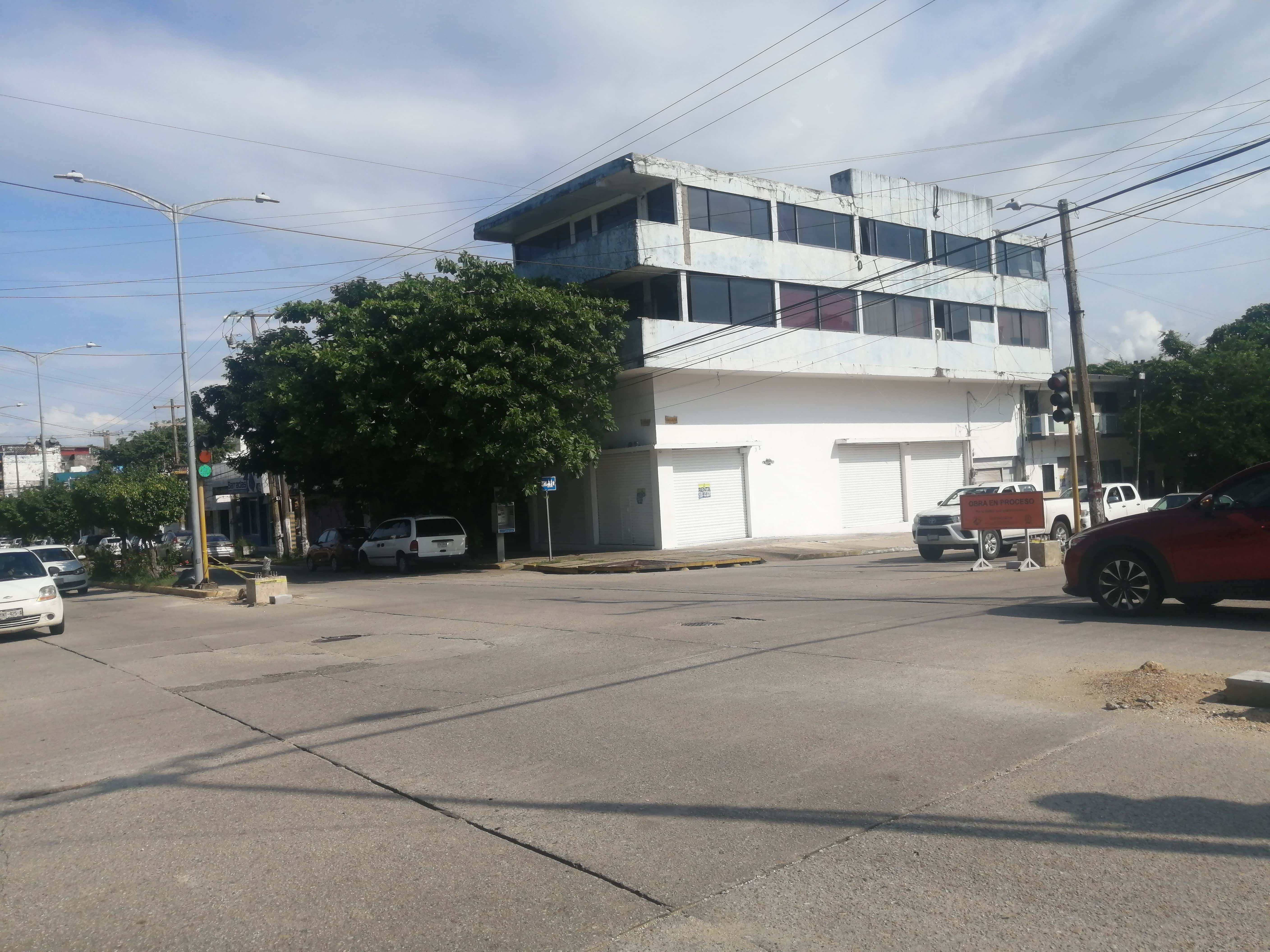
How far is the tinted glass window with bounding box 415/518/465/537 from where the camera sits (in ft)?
97.7

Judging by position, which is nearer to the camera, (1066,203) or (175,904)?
(175,904)

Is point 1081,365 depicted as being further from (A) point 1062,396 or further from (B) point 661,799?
(B) point 661,799

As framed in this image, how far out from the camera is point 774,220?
108 ft

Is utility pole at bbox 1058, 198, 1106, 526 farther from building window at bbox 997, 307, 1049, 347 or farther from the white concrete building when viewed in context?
building window at bbox 997, 307, 1049, 347

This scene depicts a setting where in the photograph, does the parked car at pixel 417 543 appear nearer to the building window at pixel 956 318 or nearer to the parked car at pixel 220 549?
the parked car at pixel 220 549

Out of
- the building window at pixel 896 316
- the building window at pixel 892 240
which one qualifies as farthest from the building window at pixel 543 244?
the building window at pixel 896 316

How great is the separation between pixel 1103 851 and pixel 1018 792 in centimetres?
85

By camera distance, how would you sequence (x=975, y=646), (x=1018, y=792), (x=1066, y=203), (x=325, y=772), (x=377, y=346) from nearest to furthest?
(x=1018, y=792) → (x=325, y=772) → (x=975, y=646) → (x=1066, y=203) → (x=377, y=346)

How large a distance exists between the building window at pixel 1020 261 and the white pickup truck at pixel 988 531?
1769 cm

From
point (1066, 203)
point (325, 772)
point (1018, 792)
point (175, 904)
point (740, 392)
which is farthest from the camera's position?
point (740, 392)

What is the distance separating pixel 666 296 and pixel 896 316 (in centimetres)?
1007

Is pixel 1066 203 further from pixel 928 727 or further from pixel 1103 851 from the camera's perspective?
pixel 1103 851

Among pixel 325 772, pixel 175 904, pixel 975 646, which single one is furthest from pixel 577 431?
pixel 175 904

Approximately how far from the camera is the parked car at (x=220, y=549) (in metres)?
41.5
